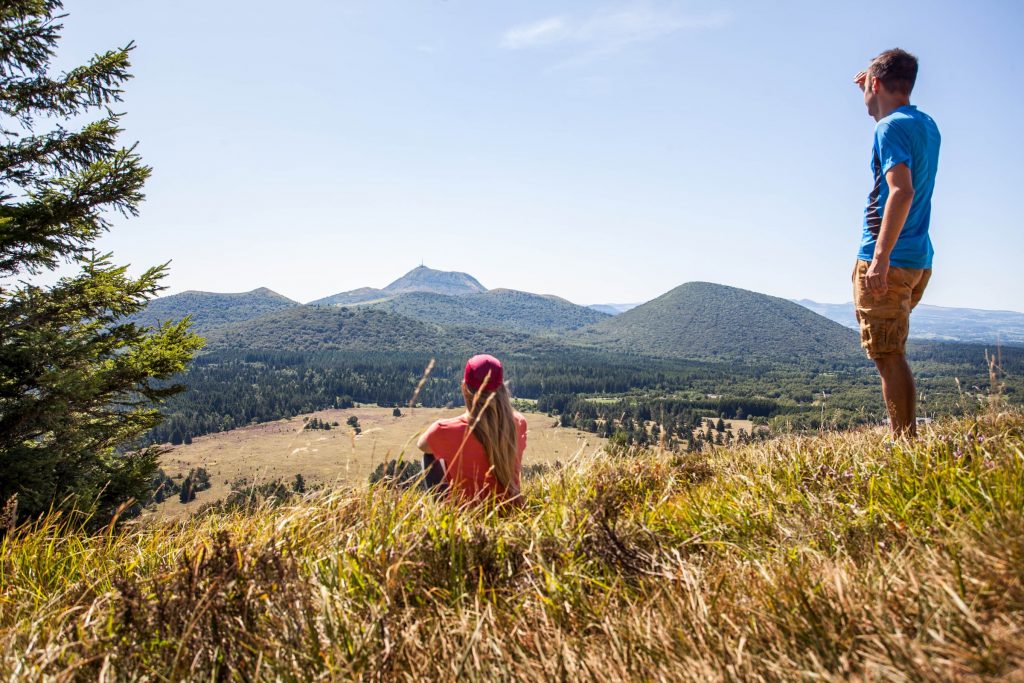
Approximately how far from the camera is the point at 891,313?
3547mm

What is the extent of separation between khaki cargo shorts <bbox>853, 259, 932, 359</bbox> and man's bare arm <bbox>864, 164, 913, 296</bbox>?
23 cm

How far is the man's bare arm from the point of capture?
3.30 m

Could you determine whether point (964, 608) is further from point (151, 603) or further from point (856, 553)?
point (151, 603)

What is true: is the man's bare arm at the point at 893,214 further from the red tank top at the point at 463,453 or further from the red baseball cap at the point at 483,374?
the red tank top at the point at 463,453

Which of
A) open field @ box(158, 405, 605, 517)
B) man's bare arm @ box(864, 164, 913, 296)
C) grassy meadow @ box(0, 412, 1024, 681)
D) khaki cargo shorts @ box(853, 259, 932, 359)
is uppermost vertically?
man's bare arm @ box(864, 164, 913, 296)

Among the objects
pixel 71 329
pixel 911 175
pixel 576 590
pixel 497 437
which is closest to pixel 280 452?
pixel 71 329

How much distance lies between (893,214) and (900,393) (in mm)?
1211

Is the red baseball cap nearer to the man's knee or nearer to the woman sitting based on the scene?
the woman sitting

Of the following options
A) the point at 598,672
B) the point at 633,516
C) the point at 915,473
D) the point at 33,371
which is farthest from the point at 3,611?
the point at 33,371

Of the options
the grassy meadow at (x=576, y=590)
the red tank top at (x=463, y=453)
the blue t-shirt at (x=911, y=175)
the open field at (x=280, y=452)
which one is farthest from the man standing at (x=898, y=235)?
the red tank top at (x=463, y=453)

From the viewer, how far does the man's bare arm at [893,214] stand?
130 inches

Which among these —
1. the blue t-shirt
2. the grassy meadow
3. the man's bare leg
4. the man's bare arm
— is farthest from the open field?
the blue t-shirt

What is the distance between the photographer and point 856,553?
6.40 feet

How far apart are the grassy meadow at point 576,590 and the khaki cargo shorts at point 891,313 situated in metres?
0.89
